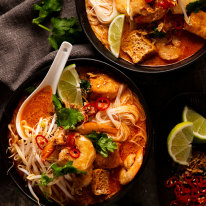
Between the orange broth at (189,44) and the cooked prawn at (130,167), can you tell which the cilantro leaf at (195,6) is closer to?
the orange broth at (189,44)

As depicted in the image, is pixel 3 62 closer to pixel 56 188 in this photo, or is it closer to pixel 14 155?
pixel 14 155

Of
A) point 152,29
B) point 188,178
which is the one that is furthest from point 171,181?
point 152,29

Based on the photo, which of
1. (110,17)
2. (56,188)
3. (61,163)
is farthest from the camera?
(110,17)

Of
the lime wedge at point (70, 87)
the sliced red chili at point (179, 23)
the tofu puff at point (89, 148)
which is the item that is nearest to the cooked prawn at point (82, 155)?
the tofu puff at point (89, 148)

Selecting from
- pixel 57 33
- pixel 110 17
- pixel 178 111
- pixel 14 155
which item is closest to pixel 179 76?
pixel 178 111

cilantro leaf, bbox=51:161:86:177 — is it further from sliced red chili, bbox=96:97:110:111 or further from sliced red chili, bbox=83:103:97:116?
sliced red chili, bbox=96:97:110:111

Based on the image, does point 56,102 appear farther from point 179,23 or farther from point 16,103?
point 179,23
